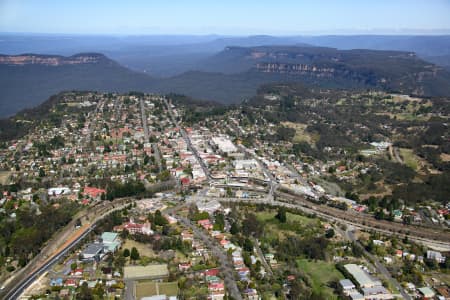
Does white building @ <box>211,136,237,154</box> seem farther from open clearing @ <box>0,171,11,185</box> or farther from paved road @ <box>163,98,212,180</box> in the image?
open clearing @ <box>0,171,11,185</box>

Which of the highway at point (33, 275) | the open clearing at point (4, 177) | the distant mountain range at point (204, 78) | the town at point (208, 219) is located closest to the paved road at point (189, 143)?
the town at point (208, 219)

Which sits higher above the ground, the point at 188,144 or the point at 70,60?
the point at 70,60

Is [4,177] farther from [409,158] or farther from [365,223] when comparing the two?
[409,158]

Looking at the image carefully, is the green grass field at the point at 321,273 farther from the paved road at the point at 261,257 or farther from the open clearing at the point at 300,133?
the open clearing at the point at 300,133

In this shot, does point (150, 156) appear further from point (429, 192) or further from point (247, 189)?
point (429, 192)

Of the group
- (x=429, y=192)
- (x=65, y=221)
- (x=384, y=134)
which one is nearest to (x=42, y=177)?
(x=65, y=221)

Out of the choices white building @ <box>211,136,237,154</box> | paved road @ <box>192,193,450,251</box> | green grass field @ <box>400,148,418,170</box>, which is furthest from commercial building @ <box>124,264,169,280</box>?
green grass field @ <box>400,148,418,170</box>
